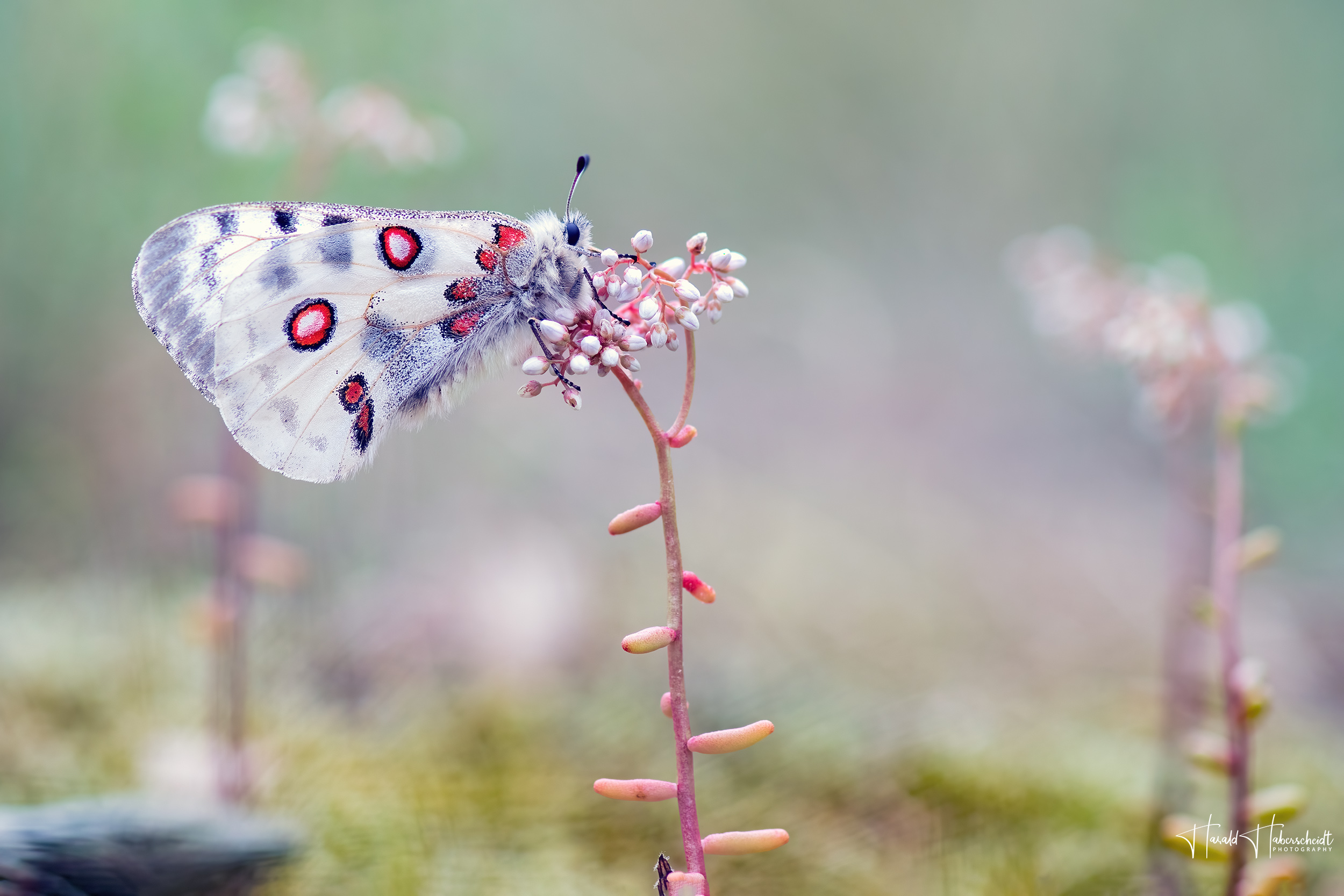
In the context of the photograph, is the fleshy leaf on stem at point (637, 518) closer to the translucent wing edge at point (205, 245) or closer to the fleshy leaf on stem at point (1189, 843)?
the translucent wing edge at point (205, 245)

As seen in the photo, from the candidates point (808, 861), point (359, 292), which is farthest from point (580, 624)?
point (359, 292)

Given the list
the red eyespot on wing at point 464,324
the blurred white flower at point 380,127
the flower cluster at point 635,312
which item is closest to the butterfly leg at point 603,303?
the flower cluster at point 635,312

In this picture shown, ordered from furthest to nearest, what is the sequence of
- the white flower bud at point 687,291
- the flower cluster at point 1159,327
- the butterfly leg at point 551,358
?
the flower cluster at point 1159,327 → the butterfly leg at point 551,358 → the white flower bud at point 687,291

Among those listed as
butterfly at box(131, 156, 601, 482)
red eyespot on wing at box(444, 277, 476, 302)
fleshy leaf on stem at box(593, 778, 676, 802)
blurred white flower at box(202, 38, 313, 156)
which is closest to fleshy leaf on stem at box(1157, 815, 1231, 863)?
fleshy leaf on stem at box(593, 778, 676, 802)

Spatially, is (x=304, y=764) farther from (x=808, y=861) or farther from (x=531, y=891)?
(x=808, y=861)

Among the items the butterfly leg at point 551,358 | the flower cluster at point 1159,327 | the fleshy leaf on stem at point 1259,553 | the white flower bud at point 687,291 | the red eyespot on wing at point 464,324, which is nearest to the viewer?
the white flower bud at point 687,291

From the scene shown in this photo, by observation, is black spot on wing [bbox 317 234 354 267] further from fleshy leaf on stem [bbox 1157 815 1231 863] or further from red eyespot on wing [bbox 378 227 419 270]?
fleshy leaf on stem [bbox 1157 815 1231 863]

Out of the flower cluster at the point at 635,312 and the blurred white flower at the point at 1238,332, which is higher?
the blurred white flower at the point at 1238,332
